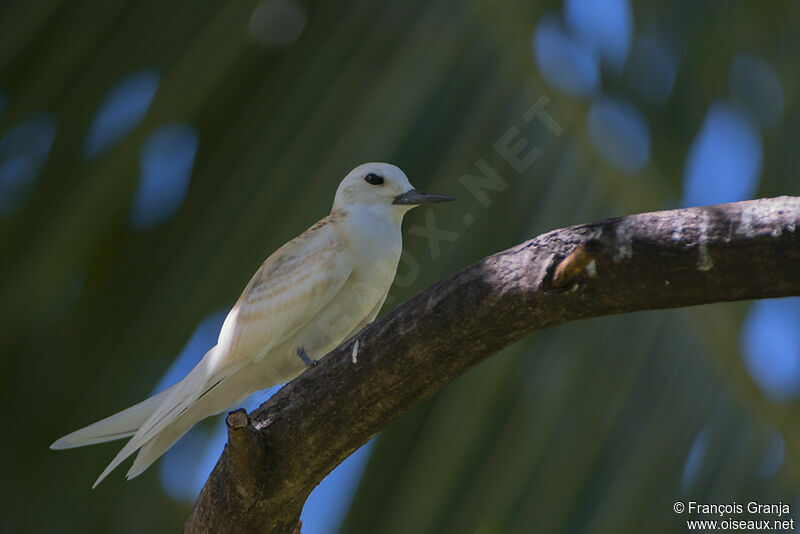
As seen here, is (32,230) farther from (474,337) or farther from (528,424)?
(528,424)

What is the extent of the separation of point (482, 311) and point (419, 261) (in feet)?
5.85

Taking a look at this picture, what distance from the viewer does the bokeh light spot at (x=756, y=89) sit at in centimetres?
372

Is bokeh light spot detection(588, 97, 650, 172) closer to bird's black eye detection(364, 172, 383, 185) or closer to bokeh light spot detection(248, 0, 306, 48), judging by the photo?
bird's black eye detection(364, 172, 383, 185)

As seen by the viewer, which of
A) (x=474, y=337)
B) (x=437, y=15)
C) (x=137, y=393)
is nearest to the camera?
(x=474, y=337)

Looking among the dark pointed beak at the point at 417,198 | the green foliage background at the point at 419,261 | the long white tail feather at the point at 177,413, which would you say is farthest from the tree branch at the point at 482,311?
the dark pointed beak at the point at 417,198

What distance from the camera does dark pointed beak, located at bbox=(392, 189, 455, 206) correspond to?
408cm

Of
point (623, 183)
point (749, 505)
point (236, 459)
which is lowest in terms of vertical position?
point (749, 505)

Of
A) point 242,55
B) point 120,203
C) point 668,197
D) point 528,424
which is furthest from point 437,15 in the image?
point 528,424

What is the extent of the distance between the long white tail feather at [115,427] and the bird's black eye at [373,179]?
142 cm

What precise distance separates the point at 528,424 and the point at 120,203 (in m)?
2.04

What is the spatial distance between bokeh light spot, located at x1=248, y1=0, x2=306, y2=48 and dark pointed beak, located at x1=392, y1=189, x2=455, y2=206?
90 cm

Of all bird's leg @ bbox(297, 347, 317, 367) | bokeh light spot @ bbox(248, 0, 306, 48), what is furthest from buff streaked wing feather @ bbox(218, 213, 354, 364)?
bokeh light spot @ bbox(248, 0, 306, 48)

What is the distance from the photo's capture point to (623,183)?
396cm

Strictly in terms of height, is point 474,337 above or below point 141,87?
below
